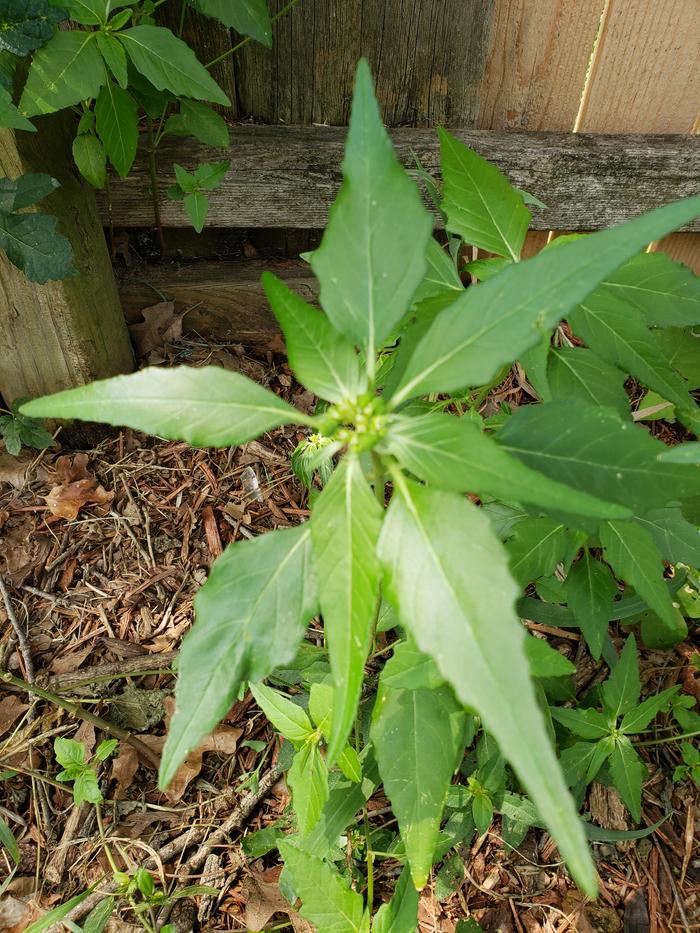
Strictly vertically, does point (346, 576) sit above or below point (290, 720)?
above

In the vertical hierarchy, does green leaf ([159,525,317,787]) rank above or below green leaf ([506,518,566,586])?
above

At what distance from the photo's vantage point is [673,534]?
1529 millimetres

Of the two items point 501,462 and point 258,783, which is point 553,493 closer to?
point 501,462

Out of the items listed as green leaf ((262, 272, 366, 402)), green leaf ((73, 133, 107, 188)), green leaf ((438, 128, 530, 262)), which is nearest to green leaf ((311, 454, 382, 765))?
green leaf ((262, 272, 366, 402))

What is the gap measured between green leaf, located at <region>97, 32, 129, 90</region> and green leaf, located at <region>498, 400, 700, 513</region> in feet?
4.59

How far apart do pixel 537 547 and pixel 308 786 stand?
27.2 inches

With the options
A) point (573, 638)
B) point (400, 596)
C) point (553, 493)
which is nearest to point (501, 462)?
point (553, 493)

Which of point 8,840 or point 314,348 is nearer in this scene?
point 314,348

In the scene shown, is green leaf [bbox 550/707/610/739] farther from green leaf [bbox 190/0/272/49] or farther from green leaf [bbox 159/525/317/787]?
green leaf [bbox 190/0/272/49]

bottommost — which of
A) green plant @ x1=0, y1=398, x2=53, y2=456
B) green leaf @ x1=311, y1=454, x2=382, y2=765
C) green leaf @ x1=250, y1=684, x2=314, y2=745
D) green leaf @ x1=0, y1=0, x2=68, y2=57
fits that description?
green leaf @ x1=250, y1=684, x2=314, y2=745

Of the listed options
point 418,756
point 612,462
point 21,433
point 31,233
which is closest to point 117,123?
point 31,233

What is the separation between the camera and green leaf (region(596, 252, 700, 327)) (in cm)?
129

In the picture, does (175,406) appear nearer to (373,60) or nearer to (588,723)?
(588,723)

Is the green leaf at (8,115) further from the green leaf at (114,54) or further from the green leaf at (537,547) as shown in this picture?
the green leaf at (537,547)
